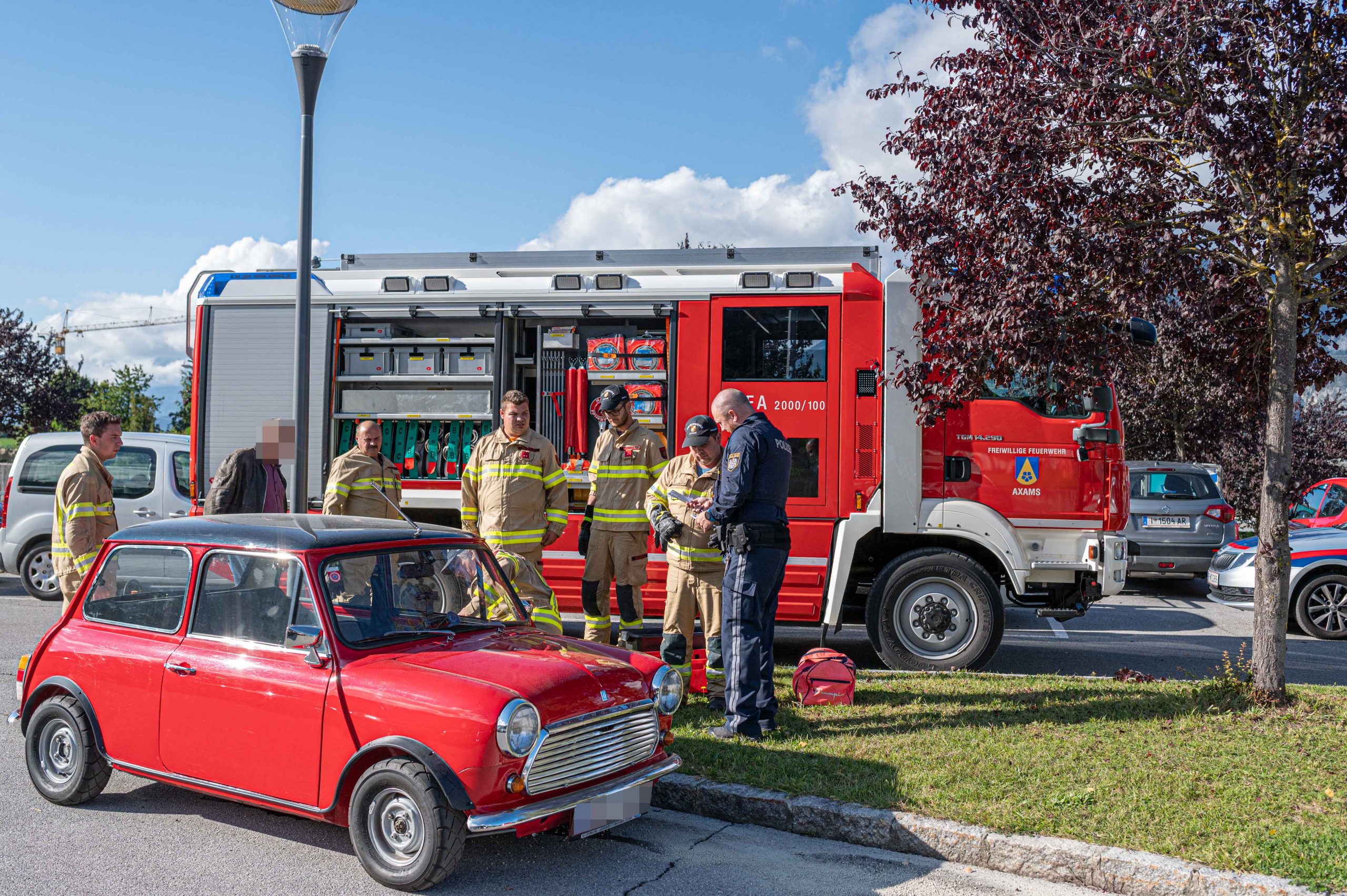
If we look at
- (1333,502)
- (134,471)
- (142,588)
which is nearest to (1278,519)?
(142,588)

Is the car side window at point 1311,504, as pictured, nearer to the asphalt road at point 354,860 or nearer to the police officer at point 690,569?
the police officer at point 690,569

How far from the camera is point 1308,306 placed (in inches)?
276

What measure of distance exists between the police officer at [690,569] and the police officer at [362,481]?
2.35 m

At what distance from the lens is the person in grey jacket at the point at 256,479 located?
23.7ft

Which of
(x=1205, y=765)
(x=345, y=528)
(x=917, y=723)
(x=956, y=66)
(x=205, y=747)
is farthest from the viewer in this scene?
(x=956, y=66)

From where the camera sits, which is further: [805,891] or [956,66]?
[956,66]

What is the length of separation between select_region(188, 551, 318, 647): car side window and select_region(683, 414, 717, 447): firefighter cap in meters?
2.64

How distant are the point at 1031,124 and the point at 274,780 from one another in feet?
17.9

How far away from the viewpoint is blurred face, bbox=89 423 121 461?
6809 millimetres

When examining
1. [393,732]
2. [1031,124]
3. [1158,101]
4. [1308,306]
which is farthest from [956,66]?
[393,732]

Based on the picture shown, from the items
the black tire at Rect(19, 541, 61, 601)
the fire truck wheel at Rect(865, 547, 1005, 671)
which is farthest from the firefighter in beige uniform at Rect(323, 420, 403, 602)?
the black tire at Rect(19, 541, 61, 601)

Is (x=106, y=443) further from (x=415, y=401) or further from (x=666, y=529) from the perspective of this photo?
(x=666, y=529)

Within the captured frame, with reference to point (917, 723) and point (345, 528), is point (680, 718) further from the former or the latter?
point (345, 528)

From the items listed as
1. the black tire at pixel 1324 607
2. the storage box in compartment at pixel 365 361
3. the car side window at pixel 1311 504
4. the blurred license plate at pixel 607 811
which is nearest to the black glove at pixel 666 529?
the blurred license plate at pixel 607 811
